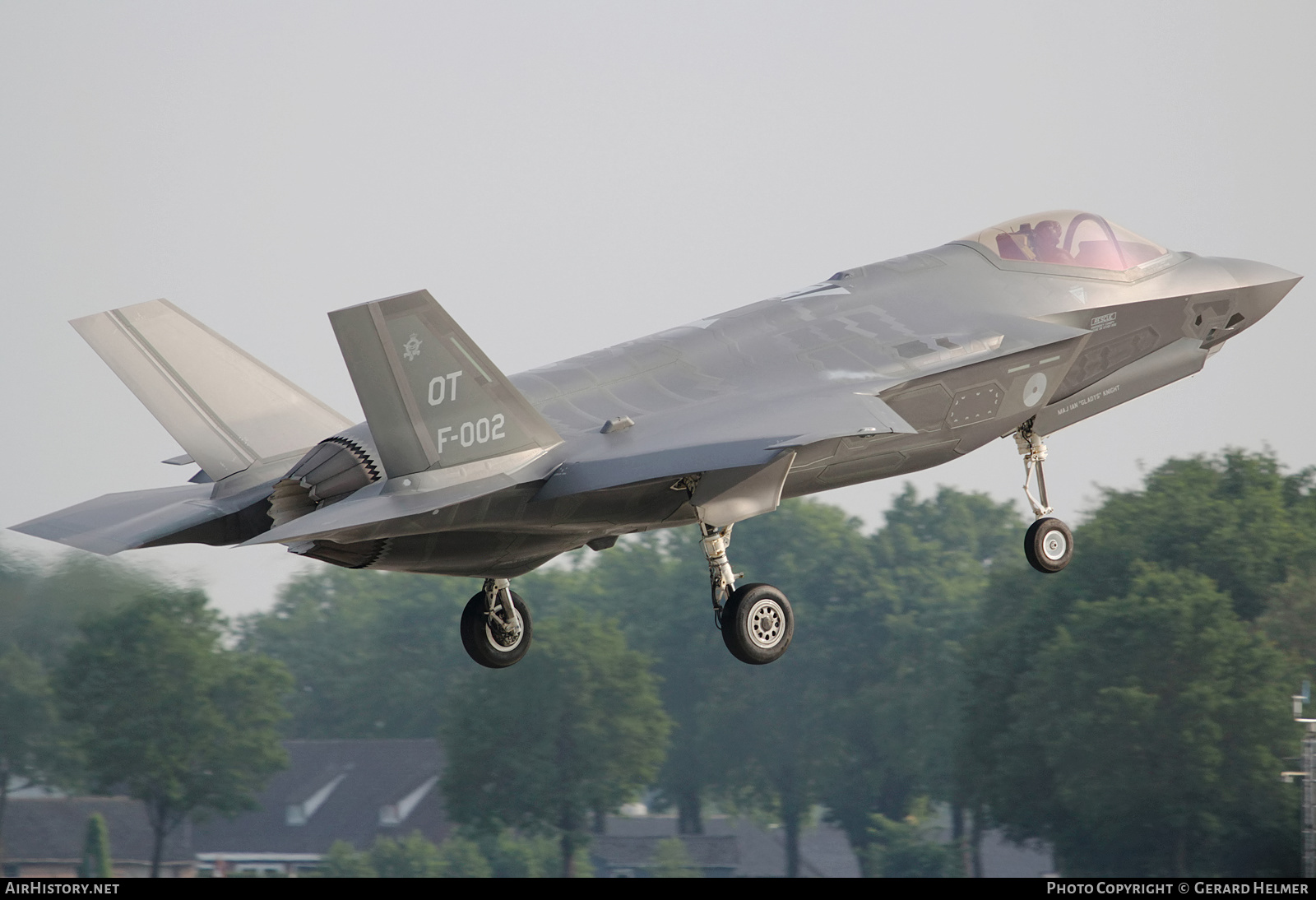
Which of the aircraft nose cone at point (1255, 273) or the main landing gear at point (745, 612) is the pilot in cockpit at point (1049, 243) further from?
the main landing gear at point (745, 612)

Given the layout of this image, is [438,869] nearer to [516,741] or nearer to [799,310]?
[516,741]

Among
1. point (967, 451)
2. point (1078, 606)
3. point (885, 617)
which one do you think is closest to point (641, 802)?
point (885, 617)

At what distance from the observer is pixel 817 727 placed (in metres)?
69.3

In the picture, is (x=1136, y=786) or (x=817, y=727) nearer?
(x=1136, y=786)

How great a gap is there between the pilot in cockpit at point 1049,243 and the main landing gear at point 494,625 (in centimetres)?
716

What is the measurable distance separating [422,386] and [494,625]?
4427 millimetres

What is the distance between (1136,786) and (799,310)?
34500mm

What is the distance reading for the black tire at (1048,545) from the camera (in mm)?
17750

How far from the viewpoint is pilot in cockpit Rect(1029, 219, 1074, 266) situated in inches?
705

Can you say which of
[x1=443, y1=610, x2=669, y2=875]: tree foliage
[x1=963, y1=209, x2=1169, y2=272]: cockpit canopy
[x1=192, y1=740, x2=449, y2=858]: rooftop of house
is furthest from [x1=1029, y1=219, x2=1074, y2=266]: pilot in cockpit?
[x1=192, y1=740, x2=449, y2=858]: rooftop of house

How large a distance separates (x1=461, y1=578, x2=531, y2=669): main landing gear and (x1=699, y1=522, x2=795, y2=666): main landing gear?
9.36 feet

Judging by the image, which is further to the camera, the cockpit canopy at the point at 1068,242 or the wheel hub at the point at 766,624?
the cockpit canopy at the point at 1068,242

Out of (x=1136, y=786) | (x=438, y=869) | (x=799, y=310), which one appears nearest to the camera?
(x=799, y=310)

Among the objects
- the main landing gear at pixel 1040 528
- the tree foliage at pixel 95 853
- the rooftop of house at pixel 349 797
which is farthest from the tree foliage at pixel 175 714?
the main landing gear at pixel 1040 528
